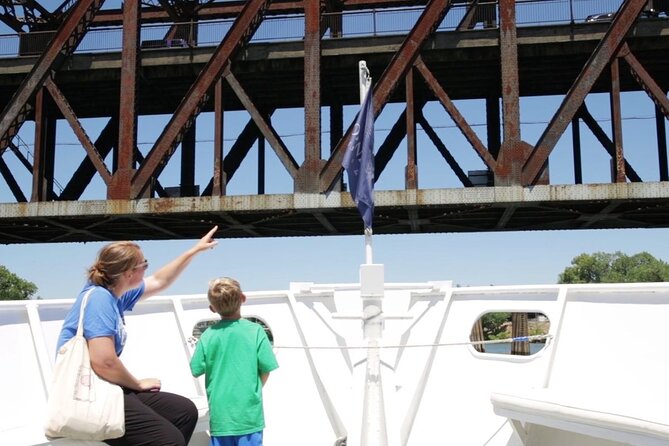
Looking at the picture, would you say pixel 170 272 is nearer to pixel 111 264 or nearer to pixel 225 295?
pixel 225 295

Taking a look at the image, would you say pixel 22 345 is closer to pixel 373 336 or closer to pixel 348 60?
pixel 373 336

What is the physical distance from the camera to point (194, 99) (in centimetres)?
1805

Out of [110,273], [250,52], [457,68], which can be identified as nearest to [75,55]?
[250,52]

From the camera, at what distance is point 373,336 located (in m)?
5.82

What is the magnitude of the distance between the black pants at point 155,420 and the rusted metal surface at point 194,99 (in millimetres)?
14843

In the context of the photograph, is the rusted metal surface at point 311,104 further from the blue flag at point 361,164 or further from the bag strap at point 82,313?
the bag strap at point 82,313

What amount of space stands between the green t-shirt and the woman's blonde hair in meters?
0.71

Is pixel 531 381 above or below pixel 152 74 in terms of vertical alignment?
below

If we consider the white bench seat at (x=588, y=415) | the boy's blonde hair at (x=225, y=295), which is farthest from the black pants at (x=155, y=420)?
the white bench seat at (x=588, y=415)

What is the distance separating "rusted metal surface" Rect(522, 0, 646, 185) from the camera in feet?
53.8

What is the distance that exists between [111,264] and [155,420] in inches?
32.3

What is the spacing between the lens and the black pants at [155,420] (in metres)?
3.27

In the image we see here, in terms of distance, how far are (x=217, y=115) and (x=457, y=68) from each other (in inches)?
330

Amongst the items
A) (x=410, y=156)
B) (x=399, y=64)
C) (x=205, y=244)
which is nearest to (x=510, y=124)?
(x=410, y=156)
